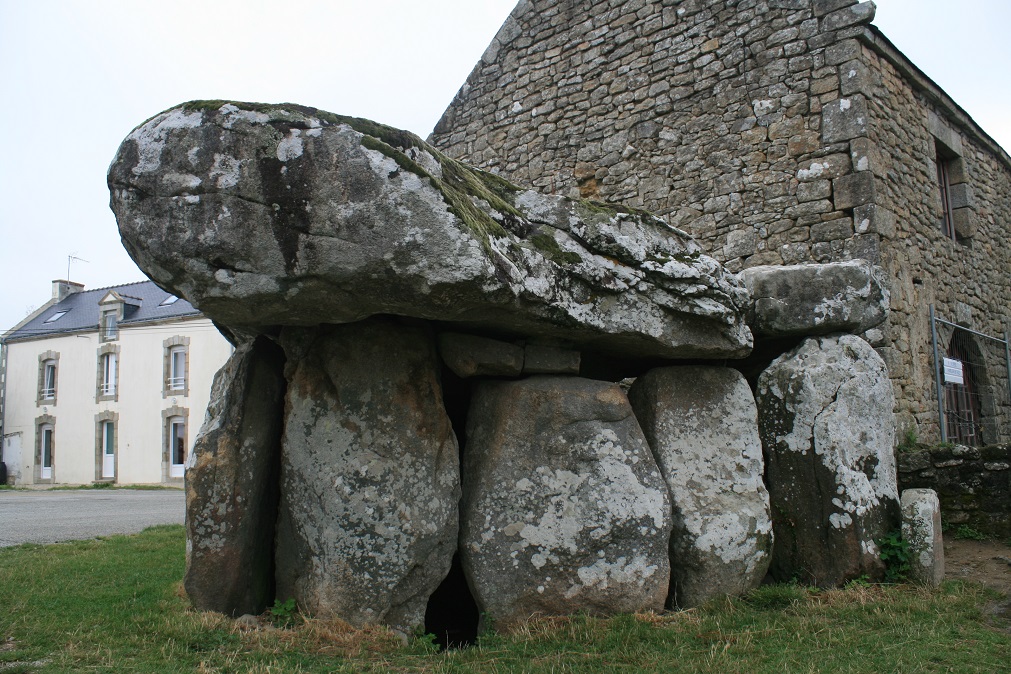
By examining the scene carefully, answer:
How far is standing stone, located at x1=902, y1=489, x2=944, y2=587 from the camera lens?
14.7ft

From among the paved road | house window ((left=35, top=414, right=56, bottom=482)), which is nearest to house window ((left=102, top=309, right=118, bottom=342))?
house window ((left=35, top=414, right=56, bottom=482))

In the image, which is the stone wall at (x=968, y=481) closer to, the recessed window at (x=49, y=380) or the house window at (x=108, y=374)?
the house window at (x=108, y=374)

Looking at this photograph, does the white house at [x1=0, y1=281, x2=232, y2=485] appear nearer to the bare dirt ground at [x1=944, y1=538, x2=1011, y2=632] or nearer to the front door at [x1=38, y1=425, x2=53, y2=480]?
the front door at [x1=38, y1=425, x2=53, y2=480]

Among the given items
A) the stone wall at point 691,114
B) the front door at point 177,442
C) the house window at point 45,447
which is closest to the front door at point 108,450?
the house window at point 45,447

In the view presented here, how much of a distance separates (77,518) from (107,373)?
17.9 meters

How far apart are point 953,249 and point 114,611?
9275 mm

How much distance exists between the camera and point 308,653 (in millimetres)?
3496

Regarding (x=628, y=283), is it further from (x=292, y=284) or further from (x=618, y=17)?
(x=618, y=17)

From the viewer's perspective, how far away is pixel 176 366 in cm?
2452

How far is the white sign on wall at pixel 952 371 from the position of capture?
820 cm

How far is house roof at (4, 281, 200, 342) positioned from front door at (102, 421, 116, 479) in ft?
11.0

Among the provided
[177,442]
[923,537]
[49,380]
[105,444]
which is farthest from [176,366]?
[923,537]

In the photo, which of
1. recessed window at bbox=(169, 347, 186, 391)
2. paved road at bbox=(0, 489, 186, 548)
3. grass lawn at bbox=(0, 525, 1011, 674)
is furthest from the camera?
recessed window at bbox=(169, 347, 186, 391)

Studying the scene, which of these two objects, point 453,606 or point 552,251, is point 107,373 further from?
point 552,251
